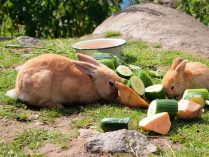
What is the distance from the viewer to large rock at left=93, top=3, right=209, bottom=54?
29.3ft

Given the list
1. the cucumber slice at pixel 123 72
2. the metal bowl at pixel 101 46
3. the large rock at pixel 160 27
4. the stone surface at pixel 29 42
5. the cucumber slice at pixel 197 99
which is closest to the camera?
the cucumber slice at pixel 197 99

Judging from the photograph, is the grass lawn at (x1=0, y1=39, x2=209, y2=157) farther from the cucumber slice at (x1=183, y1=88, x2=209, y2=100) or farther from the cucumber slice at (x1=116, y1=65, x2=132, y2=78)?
the cucumber slice at (x1=116, y1=65, x2=132, y2=78)

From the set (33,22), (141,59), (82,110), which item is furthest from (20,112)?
(33,22)

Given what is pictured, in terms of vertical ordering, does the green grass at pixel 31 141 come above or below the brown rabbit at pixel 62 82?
below

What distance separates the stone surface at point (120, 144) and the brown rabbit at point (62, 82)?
4.44ft

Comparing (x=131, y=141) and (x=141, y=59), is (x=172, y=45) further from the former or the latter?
(x=131, y=141)

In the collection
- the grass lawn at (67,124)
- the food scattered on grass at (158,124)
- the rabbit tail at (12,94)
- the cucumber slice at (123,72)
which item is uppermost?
the cucumber slice at (123,72)

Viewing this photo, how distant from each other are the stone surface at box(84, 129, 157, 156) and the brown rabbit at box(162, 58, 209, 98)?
1573 mm

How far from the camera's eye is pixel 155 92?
17.5 ft

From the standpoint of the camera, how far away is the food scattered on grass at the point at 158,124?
4.43m

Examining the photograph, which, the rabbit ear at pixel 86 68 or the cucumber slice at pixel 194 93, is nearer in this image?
the cucumber slice at pixel 194 93

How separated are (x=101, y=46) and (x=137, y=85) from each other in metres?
1.99

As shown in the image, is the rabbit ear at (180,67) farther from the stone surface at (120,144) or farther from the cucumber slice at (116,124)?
the stone surface at (120,144)

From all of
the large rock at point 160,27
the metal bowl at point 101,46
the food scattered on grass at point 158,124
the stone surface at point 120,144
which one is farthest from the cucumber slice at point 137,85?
the large rock at point 160,27
